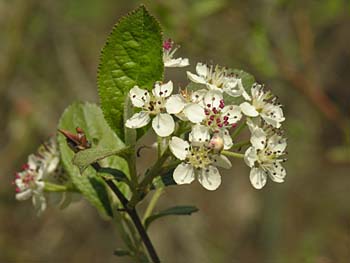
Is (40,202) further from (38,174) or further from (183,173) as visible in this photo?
(183,173)

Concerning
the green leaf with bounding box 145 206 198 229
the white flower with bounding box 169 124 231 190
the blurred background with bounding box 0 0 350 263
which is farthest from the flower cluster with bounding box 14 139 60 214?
the blurred background with bounding box 0 0 350 263

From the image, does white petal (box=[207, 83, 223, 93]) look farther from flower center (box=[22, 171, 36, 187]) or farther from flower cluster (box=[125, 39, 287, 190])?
flower center (box=[22, 171, 36, 187])

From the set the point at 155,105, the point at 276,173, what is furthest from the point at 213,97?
the point at 276,173

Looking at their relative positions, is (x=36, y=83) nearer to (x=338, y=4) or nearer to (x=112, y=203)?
(x=338, y=4)

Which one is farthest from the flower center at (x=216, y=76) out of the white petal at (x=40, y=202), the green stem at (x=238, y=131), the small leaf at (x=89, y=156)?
the white petal at (x=40, y=202)

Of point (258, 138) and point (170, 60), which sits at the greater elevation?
point (170, 60)

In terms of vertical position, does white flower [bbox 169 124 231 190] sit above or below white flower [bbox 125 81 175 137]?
below
